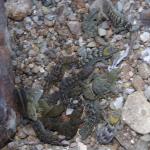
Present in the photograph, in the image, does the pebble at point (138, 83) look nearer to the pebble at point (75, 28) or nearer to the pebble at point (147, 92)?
the pebble at point (147, 92)

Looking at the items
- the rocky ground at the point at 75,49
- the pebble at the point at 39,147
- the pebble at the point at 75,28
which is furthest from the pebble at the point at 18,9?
the pebble at the point at 39,147

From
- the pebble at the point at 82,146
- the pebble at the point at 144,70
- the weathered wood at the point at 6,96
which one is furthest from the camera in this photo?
the pebble at the point at 144,70

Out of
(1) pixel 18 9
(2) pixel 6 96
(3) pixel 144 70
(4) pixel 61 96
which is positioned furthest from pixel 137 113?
(1) pixel 18 9

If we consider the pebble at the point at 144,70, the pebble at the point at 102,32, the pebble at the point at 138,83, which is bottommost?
the pebble at the point at 138,83

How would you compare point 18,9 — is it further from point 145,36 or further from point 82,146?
point 82,146

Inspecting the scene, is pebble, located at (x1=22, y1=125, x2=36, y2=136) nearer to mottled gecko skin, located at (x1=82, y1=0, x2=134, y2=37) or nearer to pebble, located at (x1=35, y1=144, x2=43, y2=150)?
pebble, located at (x1=35, y1=144, x2=43, y2=150)

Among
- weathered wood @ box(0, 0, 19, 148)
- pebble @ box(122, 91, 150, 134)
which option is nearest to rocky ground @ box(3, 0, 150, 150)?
pebble @ box(122, 91, 150, 134)

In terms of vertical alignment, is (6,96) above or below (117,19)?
below
